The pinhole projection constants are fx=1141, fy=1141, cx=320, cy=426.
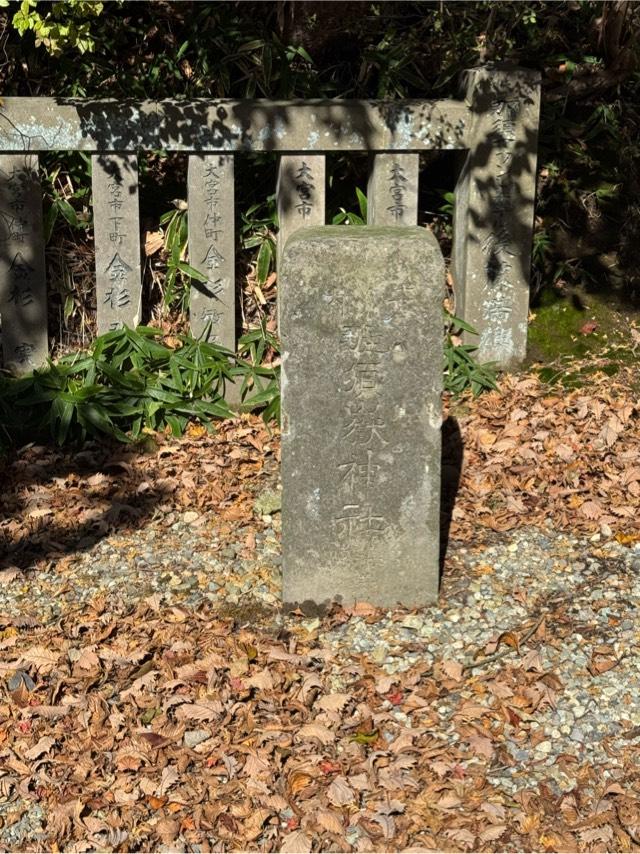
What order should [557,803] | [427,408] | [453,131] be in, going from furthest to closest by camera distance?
[453,131] < [427,408] < [557,803]

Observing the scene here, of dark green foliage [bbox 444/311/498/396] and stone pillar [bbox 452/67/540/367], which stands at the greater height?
stone pillar [bbox 452/67/540/367]

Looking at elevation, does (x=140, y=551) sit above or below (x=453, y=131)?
below

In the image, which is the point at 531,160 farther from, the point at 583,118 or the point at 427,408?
the point at 427,408

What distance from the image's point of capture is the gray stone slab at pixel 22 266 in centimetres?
703

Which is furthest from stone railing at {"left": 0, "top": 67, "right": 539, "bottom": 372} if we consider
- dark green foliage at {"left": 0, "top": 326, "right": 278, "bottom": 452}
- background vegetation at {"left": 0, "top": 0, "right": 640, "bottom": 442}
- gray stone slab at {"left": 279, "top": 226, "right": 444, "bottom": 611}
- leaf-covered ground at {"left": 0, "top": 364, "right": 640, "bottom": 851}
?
gray stone slab at {"left": 279, "top": 226, "right": 444, "bottom": 611}

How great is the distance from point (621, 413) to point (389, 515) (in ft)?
7.20

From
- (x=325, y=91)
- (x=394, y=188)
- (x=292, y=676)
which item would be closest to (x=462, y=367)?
(x=394, y=188)

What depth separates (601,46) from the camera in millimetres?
8102

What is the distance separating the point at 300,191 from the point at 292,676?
3475 mm

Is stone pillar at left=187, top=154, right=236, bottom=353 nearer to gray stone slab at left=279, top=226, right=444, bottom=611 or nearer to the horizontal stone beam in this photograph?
the horizontal stone beam

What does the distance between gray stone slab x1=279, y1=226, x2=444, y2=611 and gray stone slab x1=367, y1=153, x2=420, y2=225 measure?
7.39 ft

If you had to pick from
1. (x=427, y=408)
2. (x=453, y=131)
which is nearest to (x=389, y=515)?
(x=427, y=408)

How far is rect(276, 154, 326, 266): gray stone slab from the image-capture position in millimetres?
7102

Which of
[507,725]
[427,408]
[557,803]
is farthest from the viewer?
[427,408]
